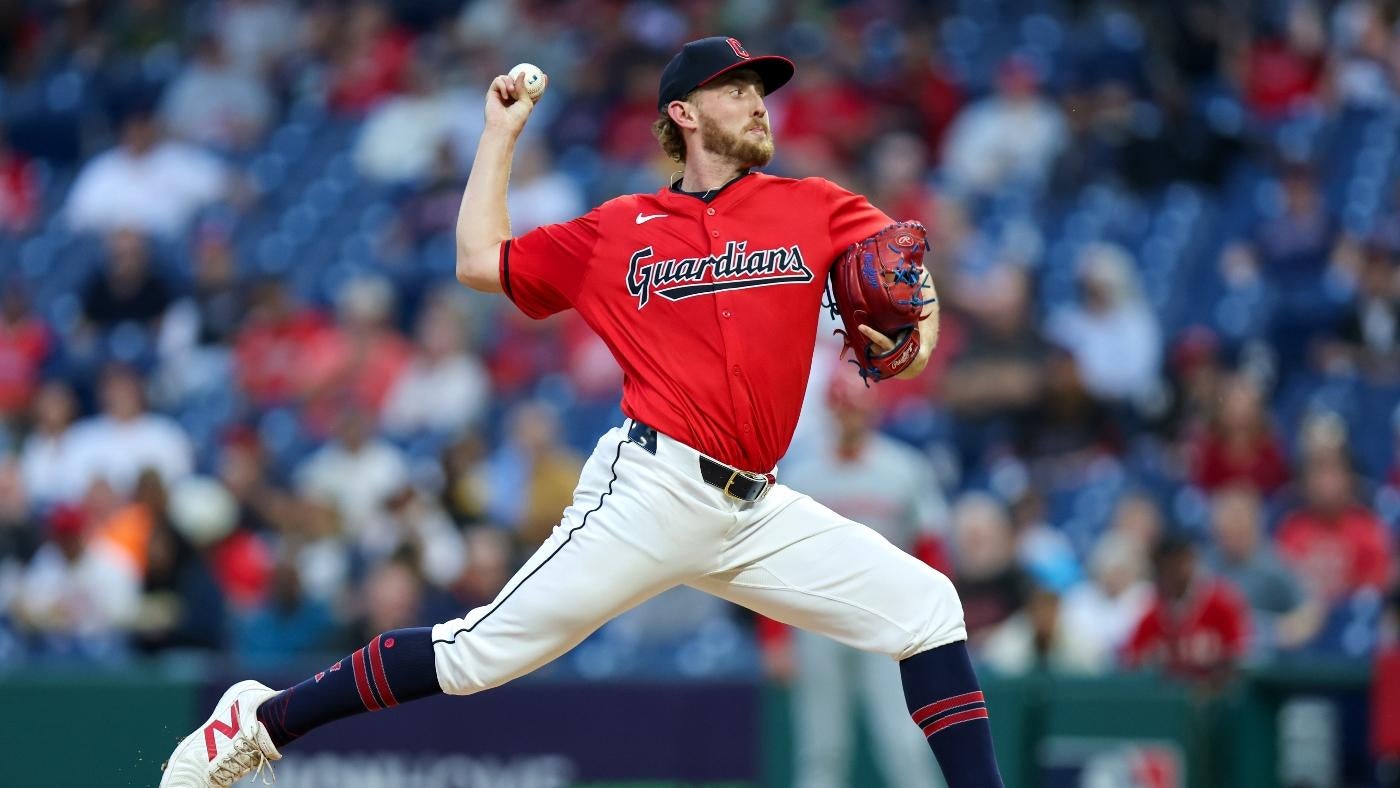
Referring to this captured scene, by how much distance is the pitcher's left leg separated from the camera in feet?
16.0

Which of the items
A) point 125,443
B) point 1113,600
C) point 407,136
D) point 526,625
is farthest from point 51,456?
point 526,625

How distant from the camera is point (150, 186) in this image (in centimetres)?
1523

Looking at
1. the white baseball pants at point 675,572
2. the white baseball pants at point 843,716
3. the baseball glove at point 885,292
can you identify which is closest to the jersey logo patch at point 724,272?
the baseball glove at point 885,292

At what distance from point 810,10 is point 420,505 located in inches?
207

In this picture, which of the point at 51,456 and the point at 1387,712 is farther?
the point at 51,456

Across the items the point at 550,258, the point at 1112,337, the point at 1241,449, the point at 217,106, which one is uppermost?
the point at 217,106

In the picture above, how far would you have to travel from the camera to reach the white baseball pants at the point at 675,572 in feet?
15.8

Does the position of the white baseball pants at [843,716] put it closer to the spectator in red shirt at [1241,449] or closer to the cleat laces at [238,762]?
the spectator in red shirt at [1241,449]

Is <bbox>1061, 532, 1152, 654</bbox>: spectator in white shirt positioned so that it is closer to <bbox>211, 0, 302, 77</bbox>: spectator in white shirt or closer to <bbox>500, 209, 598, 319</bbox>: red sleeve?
<bbox>500, 209, 598, 319</bbox>: red sleeve

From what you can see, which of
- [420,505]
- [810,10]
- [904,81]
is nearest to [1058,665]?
[420,505]

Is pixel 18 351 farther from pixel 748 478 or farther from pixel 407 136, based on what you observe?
pixel 748 478

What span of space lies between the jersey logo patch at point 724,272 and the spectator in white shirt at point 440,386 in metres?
7.32

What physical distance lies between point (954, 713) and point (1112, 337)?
6.26 meters

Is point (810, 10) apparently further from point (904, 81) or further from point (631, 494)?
point (631, 494)
